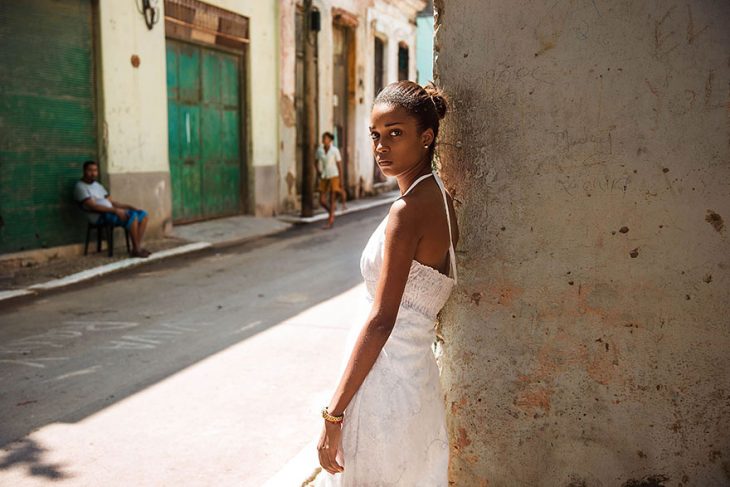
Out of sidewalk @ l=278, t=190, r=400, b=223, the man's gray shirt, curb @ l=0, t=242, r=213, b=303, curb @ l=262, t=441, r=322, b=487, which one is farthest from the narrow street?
sidewalk @ l=278, t=190, r=400, b=223

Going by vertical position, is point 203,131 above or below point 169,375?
above

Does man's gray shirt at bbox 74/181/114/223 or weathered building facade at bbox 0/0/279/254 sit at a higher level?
weathered building facade at bbox 0/0/279/254

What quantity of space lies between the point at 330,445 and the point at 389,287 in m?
0.47

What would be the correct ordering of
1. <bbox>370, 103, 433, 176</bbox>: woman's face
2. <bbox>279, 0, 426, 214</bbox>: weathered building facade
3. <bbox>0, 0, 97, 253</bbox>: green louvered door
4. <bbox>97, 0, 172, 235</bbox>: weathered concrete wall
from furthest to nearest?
<bbox>279, 0, 426, 214</bbox>: weathered building facade
<bbox>97, 0, 172, 235</bbox>: weathered concrete wall
<bbox>0, 0, 97, 253</bbox>: green louvered door
<bbox>370, 103, 433, 176</bbox>: woman's face

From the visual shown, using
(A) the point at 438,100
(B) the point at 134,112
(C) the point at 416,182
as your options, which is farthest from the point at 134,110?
(C) the point at 416,182

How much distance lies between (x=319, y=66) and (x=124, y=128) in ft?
23.7

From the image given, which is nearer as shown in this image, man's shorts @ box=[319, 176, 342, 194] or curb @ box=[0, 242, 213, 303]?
curb @ box=[0, 242, 213, 303]

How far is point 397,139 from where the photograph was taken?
2004 mm

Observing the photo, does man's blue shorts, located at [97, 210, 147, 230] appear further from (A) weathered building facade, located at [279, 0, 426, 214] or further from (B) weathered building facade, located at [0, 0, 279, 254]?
(A) weathered building facade, located at [279, 0, 426, 214]

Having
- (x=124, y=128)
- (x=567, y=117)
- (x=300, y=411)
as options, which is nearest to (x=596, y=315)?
(x=567, y=117)

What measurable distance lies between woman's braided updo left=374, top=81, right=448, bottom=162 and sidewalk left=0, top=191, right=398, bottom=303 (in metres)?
6.71

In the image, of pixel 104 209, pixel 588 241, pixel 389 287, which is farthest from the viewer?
pixel 104 209

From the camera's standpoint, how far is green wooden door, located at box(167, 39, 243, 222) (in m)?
12.5

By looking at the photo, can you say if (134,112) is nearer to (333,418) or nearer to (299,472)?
(299,472)
